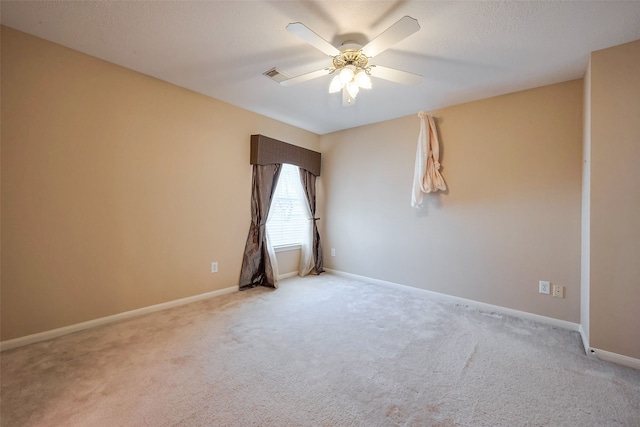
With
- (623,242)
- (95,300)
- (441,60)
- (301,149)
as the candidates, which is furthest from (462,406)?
(301,149)

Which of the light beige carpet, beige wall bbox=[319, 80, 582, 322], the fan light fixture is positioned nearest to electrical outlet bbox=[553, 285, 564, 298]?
beige wall bbox=[319, 80, 582, 322]

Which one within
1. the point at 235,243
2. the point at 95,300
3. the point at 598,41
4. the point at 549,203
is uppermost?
the point at 598,41

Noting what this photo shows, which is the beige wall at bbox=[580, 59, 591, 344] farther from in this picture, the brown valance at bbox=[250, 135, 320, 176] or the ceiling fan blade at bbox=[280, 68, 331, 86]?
the brown valance at bbox=[250, 135, 320, 176]

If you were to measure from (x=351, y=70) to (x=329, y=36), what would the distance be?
298 mm

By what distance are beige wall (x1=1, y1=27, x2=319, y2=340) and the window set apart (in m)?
0.76

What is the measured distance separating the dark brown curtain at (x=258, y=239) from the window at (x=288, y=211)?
0.61ft

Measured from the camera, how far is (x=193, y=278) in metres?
2.98

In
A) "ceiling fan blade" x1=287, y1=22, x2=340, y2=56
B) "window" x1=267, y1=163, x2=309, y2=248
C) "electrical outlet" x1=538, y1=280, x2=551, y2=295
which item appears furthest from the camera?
"window" x1=267, y1=163, x2=309, y2=248

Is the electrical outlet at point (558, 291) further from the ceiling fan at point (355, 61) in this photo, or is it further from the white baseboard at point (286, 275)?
the white baseboard at point (286, 275)

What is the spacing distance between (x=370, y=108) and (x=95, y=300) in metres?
3.47

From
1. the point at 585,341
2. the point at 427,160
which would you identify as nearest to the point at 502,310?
the point at 585,341

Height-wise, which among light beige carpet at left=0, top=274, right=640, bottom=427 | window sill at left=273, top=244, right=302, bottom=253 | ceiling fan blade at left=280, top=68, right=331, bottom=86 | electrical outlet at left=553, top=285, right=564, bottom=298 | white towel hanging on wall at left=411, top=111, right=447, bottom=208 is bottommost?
light beige carpet at left=0, top=274, right=640, bottom=427

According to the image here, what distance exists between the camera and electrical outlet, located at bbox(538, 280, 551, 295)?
2.57 m

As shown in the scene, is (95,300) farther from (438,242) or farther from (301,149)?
(438,242)
